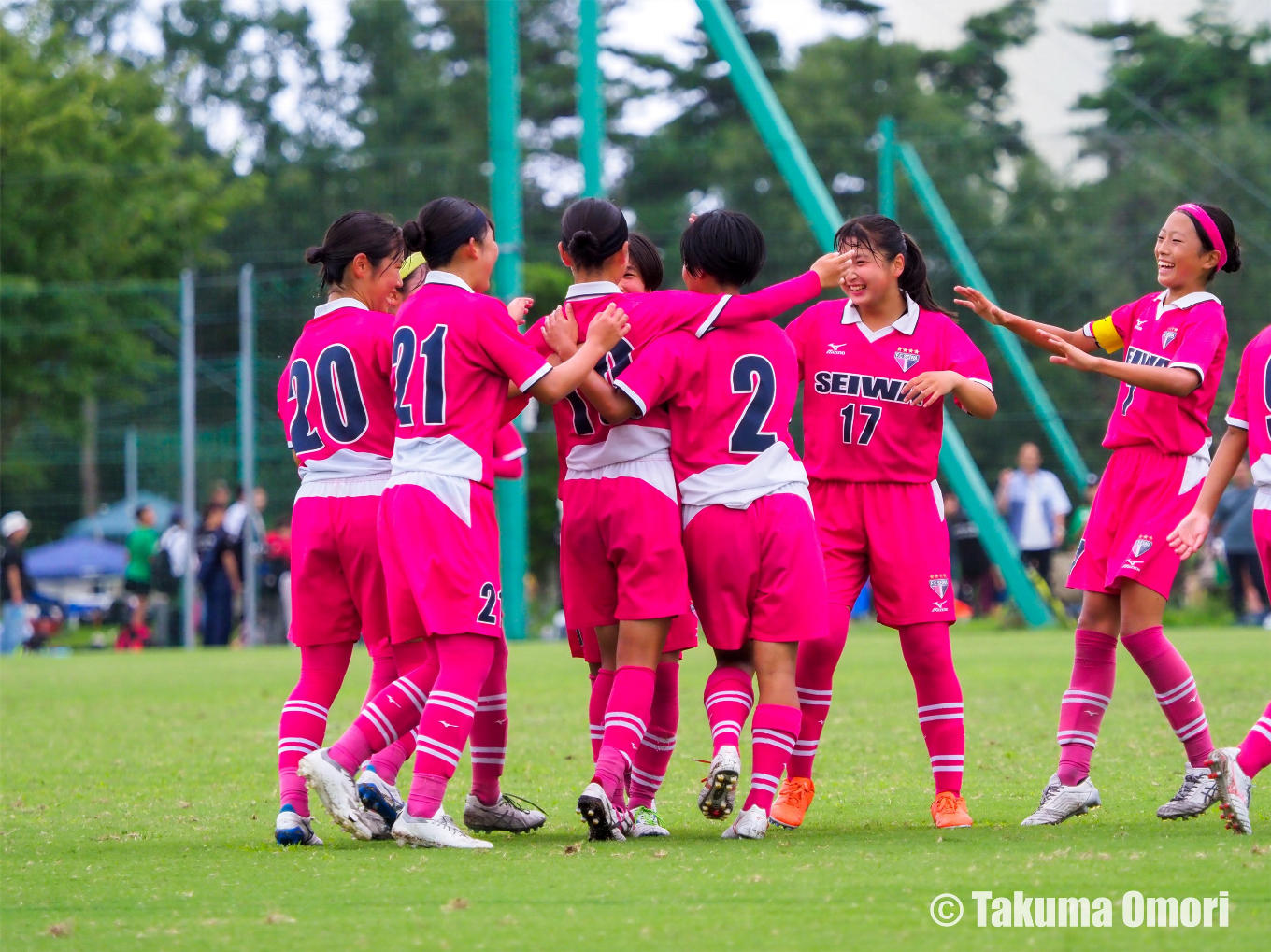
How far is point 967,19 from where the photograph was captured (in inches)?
1658

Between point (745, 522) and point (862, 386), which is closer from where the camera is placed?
point (745, 522)

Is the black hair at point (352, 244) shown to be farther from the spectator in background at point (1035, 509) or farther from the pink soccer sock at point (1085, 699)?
the spectator in background at point (1035, 509)

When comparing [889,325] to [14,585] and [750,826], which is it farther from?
[14,585]

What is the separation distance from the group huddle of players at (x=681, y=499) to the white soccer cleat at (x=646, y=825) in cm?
1

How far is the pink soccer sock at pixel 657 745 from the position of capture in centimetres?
534

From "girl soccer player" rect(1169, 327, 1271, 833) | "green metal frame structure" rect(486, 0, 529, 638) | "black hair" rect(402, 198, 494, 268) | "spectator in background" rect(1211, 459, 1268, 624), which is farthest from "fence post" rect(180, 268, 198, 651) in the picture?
"girl soccer player" rect(1169, 327, 1271, 833)

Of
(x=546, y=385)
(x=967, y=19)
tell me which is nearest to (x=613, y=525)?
(x=546, y=385)

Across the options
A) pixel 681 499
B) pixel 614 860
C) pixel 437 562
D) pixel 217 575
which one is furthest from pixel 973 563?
pixel 614 860

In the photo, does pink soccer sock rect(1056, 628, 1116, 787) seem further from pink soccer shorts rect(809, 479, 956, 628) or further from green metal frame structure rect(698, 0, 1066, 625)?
green metal frame structure rect(698, 0, 1066, 625)

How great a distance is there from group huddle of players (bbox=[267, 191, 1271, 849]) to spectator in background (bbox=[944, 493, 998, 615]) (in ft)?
53.9

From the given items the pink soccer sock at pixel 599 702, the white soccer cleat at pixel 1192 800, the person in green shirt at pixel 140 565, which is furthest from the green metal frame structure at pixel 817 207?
the pink soccer sock at pixel 599 702

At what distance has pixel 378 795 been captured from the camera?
16.9ft

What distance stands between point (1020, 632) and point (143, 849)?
15.1 m

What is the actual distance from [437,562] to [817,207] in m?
14.7
